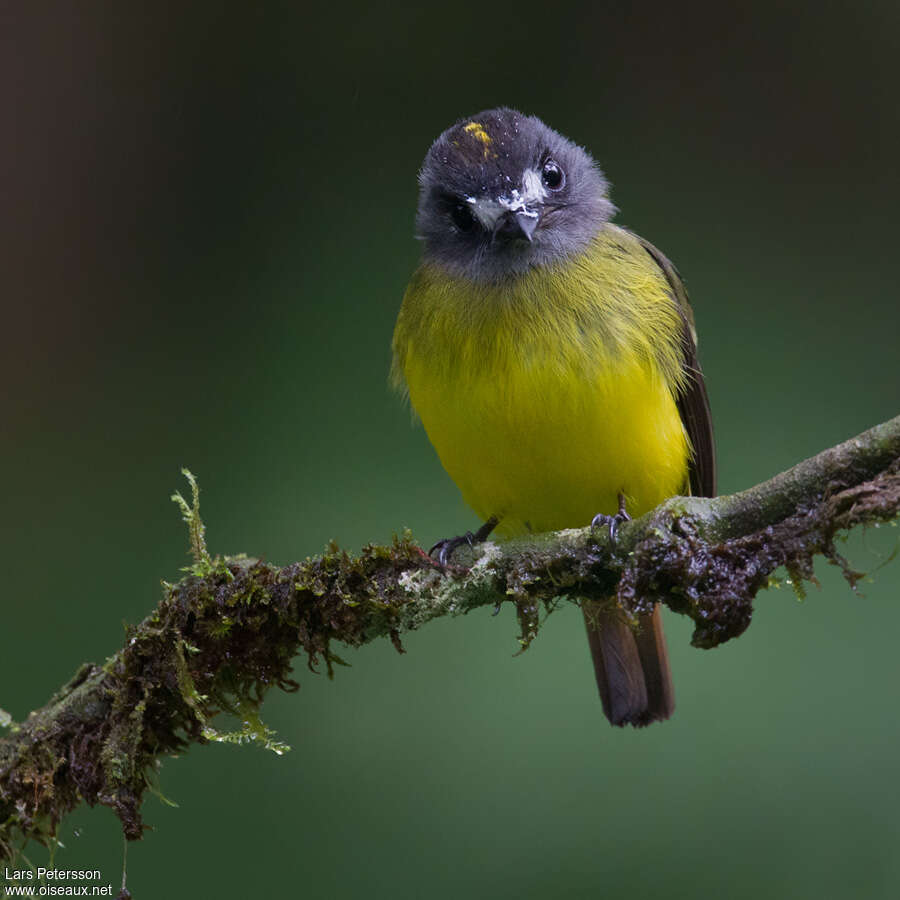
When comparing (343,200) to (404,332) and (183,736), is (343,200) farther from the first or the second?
(183,736)

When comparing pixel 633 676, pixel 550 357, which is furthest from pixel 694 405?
pixel 633 676

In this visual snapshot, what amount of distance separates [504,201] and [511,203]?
0.02 meters

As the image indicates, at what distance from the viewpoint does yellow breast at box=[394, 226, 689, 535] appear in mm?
3227

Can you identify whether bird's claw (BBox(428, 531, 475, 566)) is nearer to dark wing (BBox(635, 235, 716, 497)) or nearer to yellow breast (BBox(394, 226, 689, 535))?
→ yellow breast (BBox(394, 226, 689, 535))

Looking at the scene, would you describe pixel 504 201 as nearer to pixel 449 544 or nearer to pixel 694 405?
pixel 694 405

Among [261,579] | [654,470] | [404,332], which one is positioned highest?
[404,332]

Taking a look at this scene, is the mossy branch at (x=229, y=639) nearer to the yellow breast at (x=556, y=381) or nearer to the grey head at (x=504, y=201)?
the yellow breast at (x=556, y=381)

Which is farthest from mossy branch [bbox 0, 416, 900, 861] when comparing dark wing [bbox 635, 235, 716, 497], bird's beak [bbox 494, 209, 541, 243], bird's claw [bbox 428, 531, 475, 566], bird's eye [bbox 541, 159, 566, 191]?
bird's eye [bbox 541, 159, 566, 191]

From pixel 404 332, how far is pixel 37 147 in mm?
2716

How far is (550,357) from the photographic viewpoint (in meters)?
3.21

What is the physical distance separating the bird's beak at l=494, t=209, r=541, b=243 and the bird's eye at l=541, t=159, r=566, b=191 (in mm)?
210

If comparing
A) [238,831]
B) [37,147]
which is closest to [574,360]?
[238,831]

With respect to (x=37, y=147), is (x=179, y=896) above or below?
below

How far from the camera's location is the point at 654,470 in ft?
11.4
